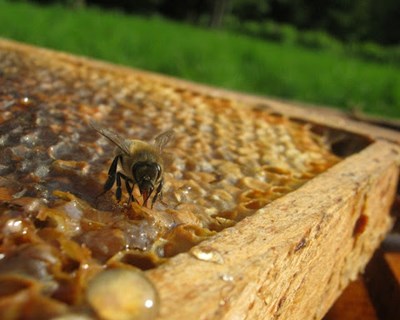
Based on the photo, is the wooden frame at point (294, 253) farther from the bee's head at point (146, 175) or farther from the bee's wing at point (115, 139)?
the bee's wing at point (115, 139)

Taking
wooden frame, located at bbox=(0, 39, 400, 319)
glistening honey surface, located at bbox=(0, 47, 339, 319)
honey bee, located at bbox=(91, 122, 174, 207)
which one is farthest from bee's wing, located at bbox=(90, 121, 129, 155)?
wooden frame, located at bbox=(0, 39, 400, 319)

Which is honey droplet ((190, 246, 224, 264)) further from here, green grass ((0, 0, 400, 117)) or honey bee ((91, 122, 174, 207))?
green grass ((0, 0, 400, 117))

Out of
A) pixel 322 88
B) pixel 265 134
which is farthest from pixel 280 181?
pixel 322 88

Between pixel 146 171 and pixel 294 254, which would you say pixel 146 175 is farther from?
pixel 294 254

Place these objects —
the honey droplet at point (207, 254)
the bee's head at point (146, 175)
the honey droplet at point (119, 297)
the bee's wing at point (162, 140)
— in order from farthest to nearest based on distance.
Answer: the bee's wing at point (162, 140) < the bee's head at point (146, 175) < the honey droplet at point (207, 254) < the honey droplet at point (119, 297)

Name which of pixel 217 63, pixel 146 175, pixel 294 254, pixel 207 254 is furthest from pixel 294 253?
pixel 217 63

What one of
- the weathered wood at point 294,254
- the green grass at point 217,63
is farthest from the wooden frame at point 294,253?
the green grass at point 217,63

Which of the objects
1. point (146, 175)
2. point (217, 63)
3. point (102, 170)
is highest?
point (146, 175)
